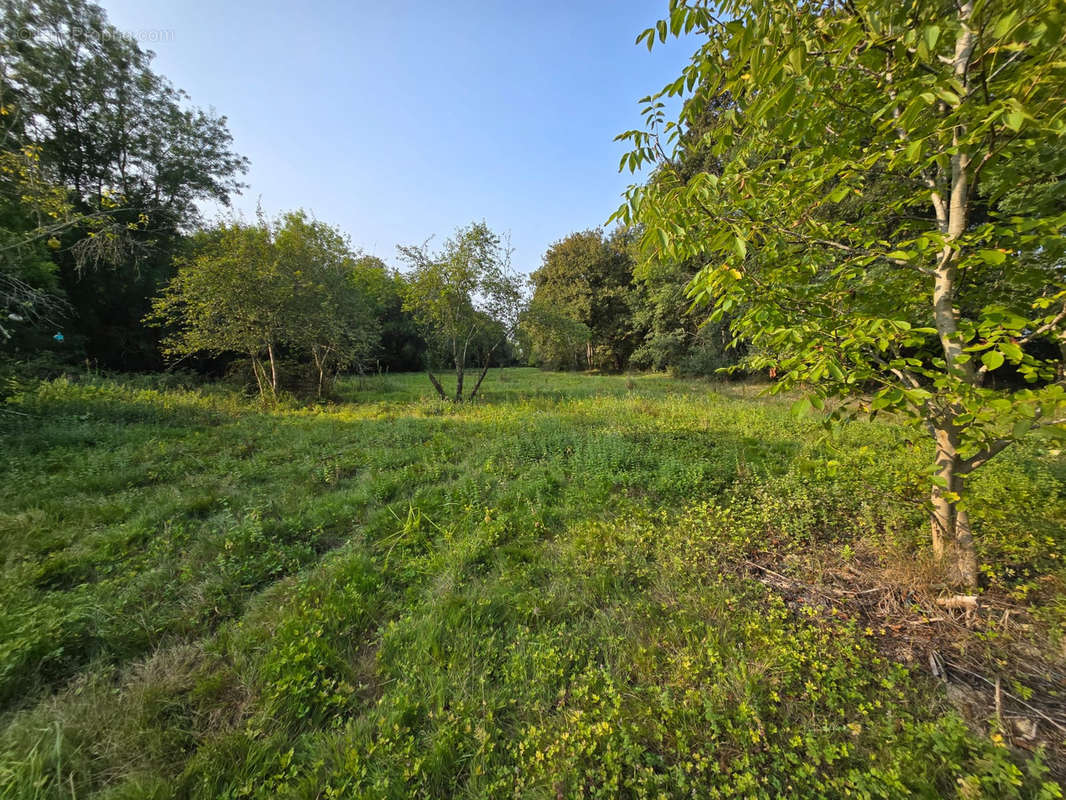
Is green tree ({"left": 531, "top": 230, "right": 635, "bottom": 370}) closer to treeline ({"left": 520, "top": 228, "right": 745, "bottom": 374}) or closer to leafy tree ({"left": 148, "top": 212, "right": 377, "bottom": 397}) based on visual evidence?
treeline ({"left": 520, "top": 228, "right": 745, "bottom": 374})

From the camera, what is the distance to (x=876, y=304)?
2.54 m

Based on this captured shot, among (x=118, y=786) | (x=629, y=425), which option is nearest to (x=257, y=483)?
(x=118, y=786)

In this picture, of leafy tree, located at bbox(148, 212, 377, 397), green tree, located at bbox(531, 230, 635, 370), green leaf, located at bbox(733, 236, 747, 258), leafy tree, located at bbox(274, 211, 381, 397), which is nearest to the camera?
green leaf, located at bbox(733, 236, 747, 258)

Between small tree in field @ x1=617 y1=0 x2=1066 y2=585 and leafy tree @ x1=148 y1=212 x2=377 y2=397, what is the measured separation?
12272 mm

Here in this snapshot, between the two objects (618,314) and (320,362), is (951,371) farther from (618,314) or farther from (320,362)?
(618,314)

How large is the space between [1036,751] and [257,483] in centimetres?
719

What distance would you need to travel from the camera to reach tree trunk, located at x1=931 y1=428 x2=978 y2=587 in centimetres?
234

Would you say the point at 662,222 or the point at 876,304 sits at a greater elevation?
the point at 662,222

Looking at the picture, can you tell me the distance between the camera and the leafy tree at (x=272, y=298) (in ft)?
32.7

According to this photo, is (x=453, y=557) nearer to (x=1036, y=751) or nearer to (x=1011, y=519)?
(x=1036, y=751)

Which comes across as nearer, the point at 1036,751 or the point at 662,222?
the point at 1036,751

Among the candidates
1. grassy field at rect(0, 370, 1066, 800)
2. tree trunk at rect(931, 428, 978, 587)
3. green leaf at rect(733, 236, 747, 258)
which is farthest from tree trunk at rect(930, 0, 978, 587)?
green leaf at rect(733, 236, 747, 258)

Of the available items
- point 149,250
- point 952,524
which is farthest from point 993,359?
point 149,250

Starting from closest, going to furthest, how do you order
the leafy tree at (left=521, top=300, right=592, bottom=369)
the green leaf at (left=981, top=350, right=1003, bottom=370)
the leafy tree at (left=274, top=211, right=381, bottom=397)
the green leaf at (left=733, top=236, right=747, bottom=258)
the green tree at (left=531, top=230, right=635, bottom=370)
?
the green leaf at (left=733, top=236, right=747, bottom=258), the green leaf at (left=981, top=350, right=1003, bottom=370), the leafy tree at (left=274, top=211, right=381, bottom=397), the leafy tree at (left=521, top=300, right=592, bottom=369), the green tree at (left=531, top=230, right=635, bottom=370)
